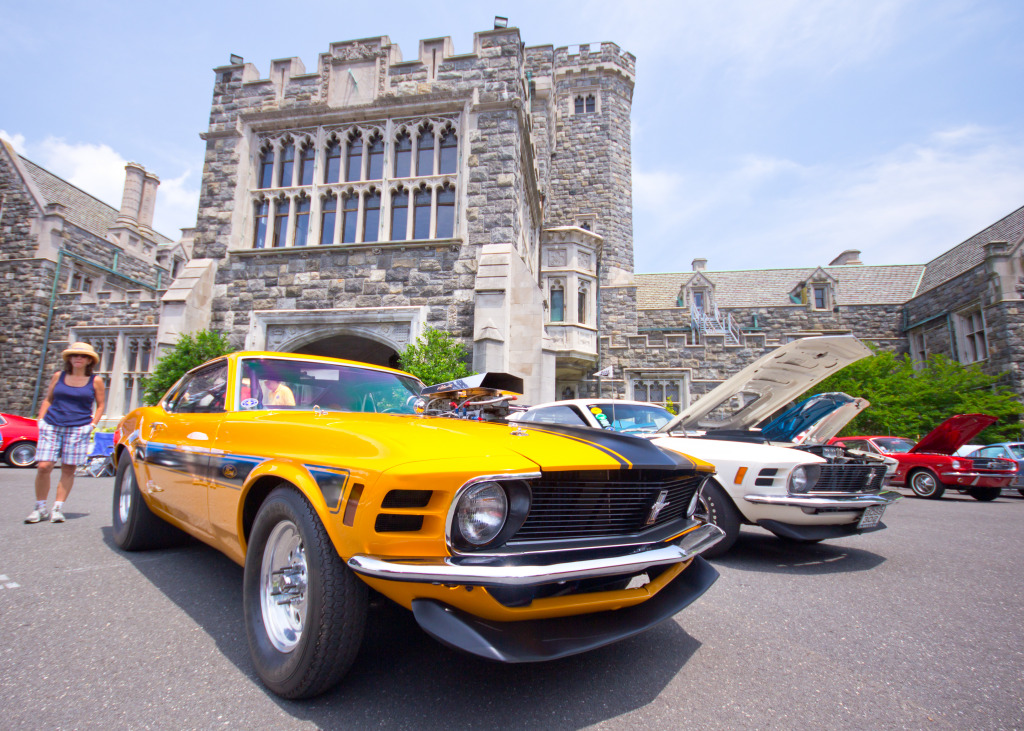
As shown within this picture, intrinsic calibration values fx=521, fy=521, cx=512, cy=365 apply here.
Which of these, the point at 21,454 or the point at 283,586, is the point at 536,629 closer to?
the point at 283,586

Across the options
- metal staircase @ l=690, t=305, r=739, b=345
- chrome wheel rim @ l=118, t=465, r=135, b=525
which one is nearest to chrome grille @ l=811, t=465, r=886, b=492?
chrome wheel rim @ l=118, t=465, r=135, b=525

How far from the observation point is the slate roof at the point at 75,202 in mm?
20848

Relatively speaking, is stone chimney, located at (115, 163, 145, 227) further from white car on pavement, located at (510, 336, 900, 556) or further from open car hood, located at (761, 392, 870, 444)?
open car hood, located at (761, 392, 870, 444)

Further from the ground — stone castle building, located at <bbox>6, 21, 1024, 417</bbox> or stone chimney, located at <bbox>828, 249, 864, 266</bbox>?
stone chimney, located at <bbox>828, 249, 864, 266</bbox>

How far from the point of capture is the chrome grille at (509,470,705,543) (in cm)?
178

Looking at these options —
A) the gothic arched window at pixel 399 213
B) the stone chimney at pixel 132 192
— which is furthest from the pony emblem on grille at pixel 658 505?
the stone chimney at pixel 132 192

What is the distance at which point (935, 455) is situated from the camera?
10.8 metres

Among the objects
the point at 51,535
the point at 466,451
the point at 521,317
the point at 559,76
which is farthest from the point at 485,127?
the point at 559,76

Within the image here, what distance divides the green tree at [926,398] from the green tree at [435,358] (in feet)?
42.8

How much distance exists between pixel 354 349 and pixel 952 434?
1371 cm

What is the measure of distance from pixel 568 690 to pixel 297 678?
95 centimetres

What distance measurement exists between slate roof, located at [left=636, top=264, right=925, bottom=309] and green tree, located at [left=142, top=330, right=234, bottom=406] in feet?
69.1

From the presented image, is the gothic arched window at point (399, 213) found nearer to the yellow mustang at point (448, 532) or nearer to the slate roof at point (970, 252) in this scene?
the yellow mustang at point (448, 532)

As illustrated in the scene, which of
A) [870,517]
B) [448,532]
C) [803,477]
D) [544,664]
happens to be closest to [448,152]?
[803,477]
